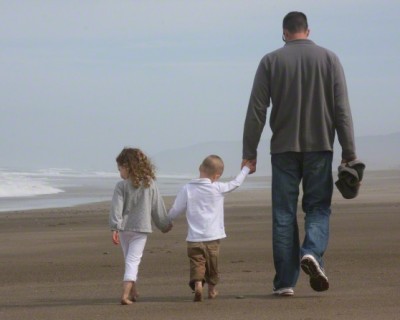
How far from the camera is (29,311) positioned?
6.76 metres

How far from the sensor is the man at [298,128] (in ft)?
23.2

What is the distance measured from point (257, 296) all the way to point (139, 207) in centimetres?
104

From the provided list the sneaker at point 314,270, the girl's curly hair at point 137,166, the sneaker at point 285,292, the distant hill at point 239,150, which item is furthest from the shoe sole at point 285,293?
the distant hill at point 239,150

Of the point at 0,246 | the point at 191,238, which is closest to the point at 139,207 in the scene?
the point at 191,238

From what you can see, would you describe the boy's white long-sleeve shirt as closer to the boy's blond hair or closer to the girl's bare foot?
the boy's blond hair

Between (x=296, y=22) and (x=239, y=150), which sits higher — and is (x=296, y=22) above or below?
above

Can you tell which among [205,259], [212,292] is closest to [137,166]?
[205,259]

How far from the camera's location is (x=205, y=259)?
731cm

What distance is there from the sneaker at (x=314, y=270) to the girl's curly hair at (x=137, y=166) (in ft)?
4.25

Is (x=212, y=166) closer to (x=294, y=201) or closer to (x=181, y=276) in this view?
(x=294, y=201)

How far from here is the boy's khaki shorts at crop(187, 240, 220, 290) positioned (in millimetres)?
7230

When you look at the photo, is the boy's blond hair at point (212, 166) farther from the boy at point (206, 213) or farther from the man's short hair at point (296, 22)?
the man's short hair at point (296, 22)

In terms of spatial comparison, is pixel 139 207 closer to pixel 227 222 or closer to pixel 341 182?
pixel 341 182

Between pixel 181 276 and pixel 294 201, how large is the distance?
157 centimetres
